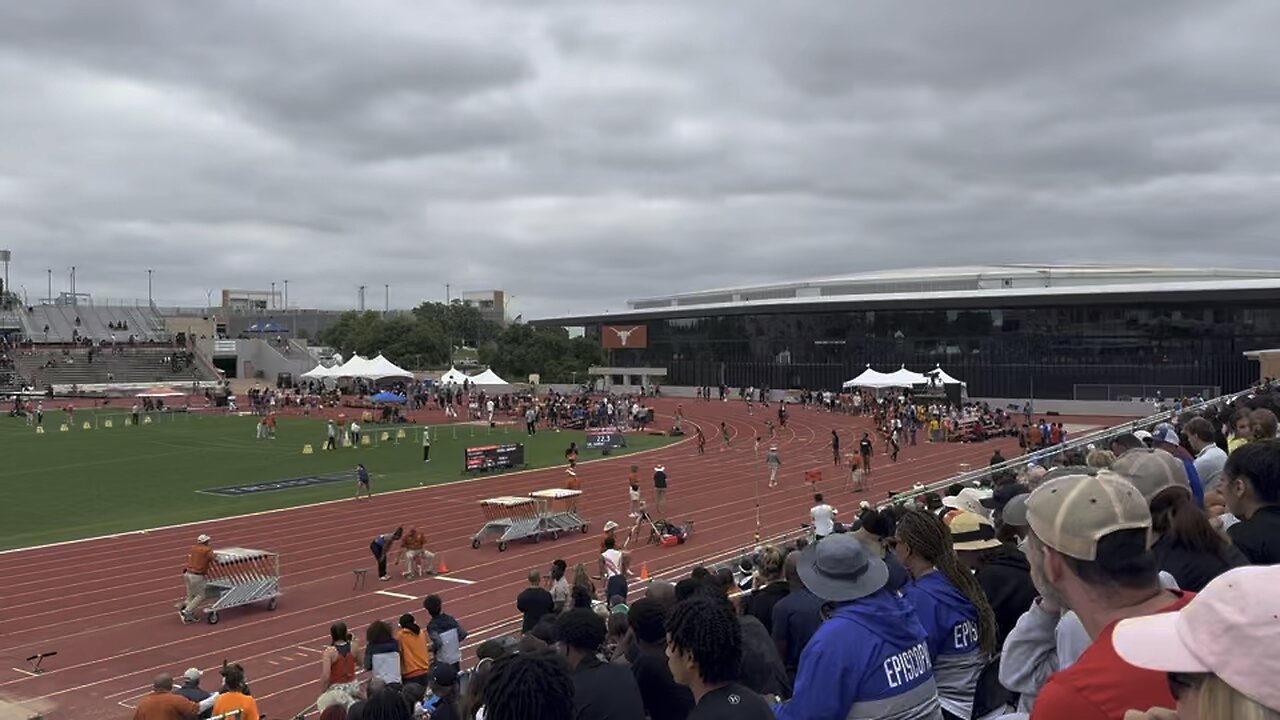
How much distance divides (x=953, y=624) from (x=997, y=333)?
256 ft

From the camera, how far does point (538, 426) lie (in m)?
57.2

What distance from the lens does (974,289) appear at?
96.1 m

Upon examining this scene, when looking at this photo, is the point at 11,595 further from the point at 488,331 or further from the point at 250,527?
the point at 488,331

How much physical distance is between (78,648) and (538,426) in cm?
4175

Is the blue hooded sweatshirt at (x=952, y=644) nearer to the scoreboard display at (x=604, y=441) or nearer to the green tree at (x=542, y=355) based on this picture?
the scoreboard display at (x=604, y=441)

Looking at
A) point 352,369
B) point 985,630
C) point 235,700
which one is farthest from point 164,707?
point 352,369

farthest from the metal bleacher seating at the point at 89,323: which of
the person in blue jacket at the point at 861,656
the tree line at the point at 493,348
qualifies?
the person in blue jacket at the point at 861,656

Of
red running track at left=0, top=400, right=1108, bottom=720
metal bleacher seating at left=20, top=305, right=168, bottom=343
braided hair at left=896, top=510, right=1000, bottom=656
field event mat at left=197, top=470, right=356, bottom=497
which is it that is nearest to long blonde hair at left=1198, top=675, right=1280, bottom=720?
braided hair at left=896, top=510, right=1000, bottom=656

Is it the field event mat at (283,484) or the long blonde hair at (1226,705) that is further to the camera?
the field event mat at (283,484)

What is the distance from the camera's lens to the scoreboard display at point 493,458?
3562 centimetres

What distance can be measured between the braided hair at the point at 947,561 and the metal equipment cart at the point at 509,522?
17982mm

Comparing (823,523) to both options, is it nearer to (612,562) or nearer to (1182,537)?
(612,562)

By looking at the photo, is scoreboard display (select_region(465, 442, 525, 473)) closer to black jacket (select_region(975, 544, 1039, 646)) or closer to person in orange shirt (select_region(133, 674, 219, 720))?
person in orange shirt (select_region(133, 674, 219, 720))

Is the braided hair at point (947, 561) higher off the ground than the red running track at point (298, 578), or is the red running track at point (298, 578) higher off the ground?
the braided hair at point (947, 561)
